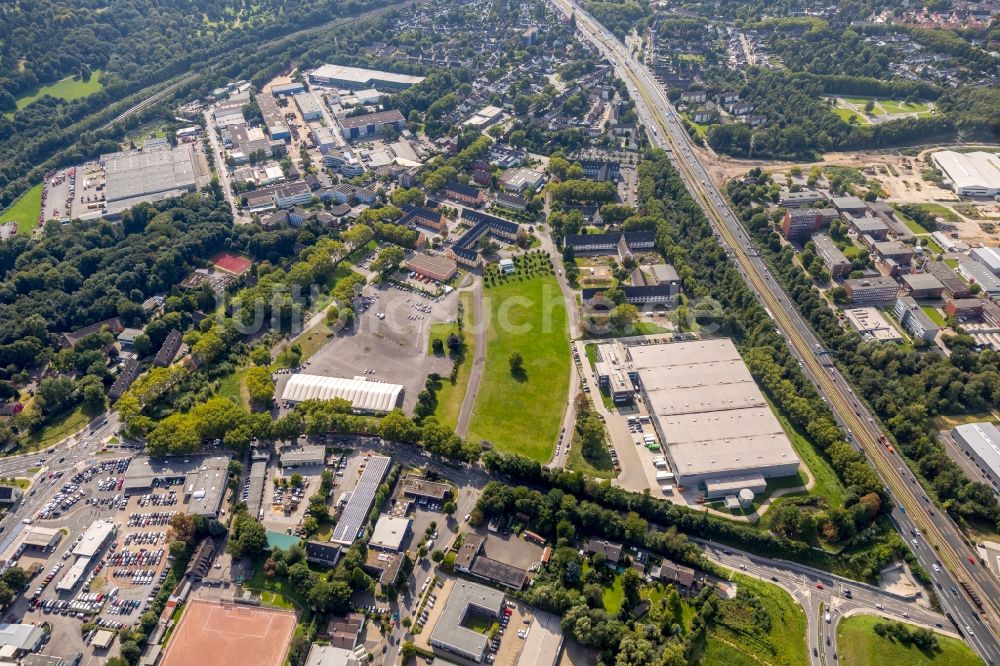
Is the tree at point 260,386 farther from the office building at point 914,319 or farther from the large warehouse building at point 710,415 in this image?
the office building at point 914,319

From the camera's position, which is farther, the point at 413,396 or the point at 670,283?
the point at 670,283

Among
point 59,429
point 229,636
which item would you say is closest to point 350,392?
point 229,636

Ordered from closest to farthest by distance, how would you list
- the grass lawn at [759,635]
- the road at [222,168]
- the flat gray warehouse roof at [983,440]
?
the grass lawn at [759,635], the flat gray warehouse roof at [983,440], the road at [222,168]

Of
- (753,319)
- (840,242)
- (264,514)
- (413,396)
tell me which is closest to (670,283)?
(753,319)

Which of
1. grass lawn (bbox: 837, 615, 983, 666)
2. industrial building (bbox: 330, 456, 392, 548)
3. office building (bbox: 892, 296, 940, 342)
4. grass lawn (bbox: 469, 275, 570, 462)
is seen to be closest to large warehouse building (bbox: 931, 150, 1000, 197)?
office building (bbox: 892, 296, 940, 342)

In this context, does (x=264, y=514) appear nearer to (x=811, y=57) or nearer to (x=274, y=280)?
(x=274, y=280)

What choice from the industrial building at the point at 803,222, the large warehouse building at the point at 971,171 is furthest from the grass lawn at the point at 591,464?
the large warehouse building at the point at 971,171
